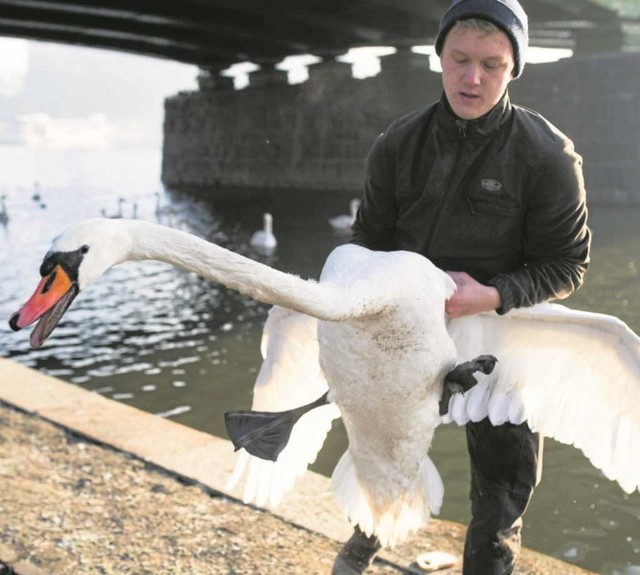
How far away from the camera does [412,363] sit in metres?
2.63

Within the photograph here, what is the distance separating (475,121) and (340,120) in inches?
1266

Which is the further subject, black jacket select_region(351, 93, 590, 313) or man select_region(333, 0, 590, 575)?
black jacket select_region(351, 93, 590, 313)

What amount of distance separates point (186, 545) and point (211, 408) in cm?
400

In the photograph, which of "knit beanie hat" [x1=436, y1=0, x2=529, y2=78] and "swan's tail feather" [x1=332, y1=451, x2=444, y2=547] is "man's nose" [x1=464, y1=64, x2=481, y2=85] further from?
"swan's tail feather" [x1=332, y1=451, x2=444, y2=547]

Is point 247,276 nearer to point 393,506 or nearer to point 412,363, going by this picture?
point 412,363

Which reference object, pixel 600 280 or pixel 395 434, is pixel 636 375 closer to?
pixel 395 434

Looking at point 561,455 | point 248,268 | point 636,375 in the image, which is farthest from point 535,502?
point 248,268

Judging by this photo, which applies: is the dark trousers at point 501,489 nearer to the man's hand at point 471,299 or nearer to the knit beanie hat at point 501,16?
the man's hand at point 471,299

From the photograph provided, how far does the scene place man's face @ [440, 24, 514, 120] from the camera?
258 cm

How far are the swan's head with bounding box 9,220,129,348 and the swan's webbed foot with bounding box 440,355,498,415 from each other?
1320 mm

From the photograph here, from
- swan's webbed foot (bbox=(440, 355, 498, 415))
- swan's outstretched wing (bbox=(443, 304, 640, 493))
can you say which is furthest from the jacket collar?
swan's webbed foot (bbox=(440, 355, 498, 415))

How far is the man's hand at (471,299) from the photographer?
2721 millimetres

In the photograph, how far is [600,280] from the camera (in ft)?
44.4

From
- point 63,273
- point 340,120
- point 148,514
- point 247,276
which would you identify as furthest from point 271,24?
point 63,273
